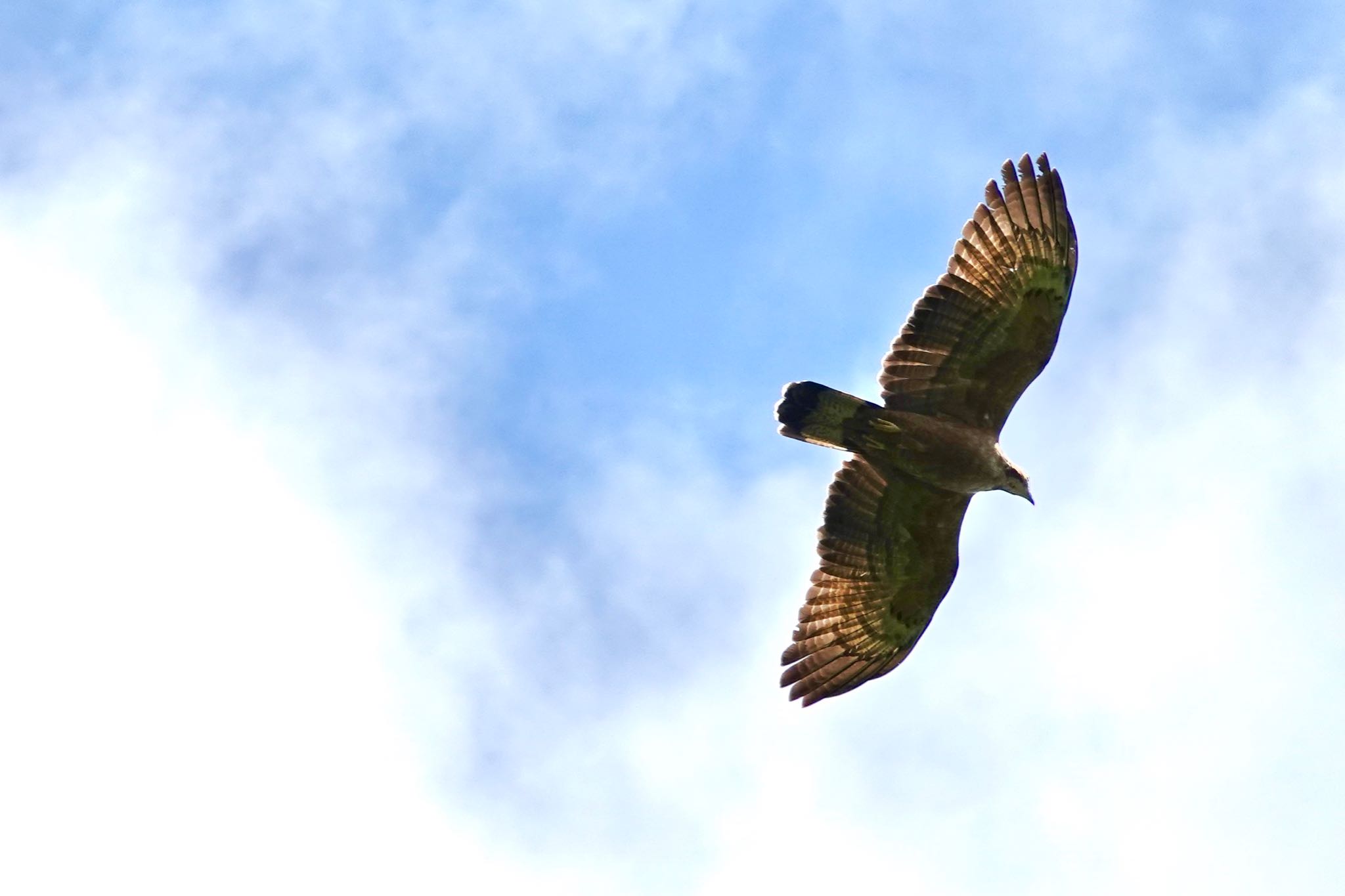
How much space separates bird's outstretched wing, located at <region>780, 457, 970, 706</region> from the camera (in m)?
15.6

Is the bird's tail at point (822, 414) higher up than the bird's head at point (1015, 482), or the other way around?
the bird's tail at point (822, 414)

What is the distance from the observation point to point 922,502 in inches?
606

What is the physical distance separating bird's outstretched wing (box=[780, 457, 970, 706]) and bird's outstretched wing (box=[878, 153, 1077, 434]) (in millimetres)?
1167

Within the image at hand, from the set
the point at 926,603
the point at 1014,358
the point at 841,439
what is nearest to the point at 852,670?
the point at 926,603

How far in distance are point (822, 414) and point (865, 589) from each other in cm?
195

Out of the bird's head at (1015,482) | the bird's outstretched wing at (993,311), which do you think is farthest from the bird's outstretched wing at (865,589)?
the bird's outstretched wing at (993,311)

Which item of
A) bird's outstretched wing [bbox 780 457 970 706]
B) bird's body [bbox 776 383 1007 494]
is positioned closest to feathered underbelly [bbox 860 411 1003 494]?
bird's body [bbox 776 383 1007 494]

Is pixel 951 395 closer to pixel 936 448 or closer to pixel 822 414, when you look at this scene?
pixel 936 448

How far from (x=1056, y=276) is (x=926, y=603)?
3.37 metres

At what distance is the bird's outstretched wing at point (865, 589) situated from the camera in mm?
15570

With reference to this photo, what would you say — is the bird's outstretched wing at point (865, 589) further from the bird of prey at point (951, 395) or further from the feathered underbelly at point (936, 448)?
the feathered underbelly at point (936, 448)

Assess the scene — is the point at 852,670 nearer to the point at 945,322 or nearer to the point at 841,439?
the point at 841,439

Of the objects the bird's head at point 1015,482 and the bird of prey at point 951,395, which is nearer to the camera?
the bird of prey at point 951,395

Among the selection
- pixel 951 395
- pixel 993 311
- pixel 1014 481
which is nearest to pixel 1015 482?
pixel 1014 481
